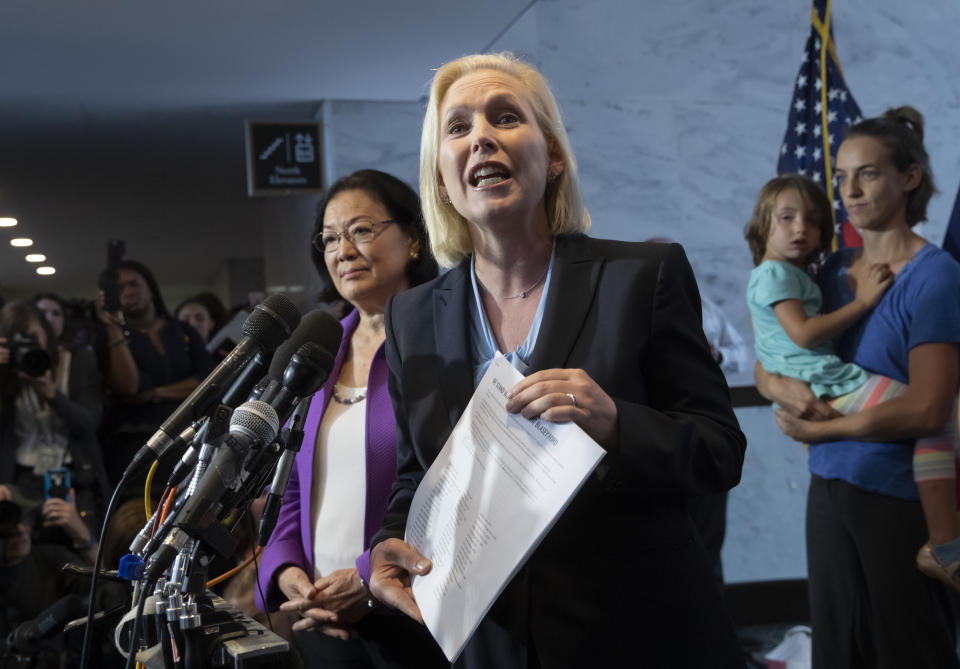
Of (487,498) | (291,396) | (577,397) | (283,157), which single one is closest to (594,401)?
(577,397)

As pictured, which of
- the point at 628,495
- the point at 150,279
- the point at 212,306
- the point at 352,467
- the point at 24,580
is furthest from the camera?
the point at 212,306

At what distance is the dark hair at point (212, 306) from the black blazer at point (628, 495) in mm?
4220

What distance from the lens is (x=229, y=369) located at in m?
1.28

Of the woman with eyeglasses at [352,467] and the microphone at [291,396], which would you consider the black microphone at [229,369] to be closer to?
the microphone at [291,396]

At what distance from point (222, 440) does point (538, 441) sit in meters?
0.41

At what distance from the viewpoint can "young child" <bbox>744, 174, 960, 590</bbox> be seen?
2344mm

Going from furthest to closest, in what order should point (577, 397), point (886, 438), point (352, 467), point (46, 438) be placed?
point (46, 438) → point (886, 438) → point (352, 467) → point (577, 397)

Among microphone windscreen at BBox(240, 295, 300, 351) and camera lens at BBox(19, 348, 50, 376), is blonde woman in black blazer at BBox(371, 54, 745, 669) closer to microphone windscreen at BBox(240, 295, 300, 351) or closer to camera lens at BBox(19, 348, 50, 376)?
microphone windscreen at BBox(240, 295, 300, 351)

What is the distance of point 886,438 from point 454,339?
64.2 inches

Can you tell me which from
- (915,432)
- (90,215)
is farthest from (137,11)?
(915,432)

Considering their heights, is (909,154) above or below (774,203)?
above

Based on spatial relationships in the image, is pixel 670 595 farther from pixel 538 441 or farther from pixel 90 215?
pixel 90 215

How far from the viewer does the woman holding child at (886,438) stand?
2.38 meters

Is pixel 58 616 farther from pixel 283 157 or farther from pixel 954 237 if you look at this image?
pixel 283 157
